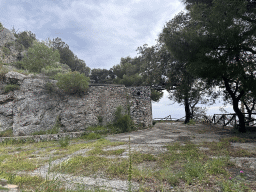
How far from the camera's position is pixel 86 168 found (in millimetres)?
2672

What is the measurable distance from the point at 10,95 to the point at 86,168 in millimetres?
8612

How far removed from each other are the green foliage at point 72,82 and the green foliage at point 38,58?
27.3 ft

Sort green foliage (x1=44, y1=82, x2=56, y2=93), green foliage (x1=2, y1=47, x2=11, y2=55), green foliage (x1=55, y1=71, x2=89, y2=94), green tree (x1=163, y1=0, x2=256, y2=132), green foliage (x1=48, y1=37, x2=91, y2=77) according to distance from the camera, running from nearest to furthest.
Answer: green tree (x1=163, y1=0, x2=256, y2=132)
green foliage (x1=55, y1=71, x2=89, y2=94)
green foliage (x1=44, y1=82, x2=56, y2=93)
green foliage (x1=2, y1=47, x2=11, y2=55)
green foliage (x1=48, y1=37, x2=91, y2=77)

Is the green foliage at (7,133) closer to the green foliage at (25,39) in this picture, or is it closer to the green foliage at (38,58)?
the green foliage at (38,58)

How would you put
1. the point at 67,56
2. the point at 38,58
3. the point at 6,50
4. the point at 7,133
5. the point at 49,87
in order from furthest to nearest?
1. the point at 67,56
2. the point at 6,50
3. the point at 38,58
4. the point at 49,87
5. the point at 7,133

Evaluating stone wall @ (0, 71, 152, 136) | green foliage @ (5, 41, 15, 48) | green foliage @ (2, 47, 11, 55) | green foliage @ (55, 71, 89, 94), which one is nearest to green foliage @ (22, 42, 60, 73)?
green foliage @ (2, 47, 11, 55)

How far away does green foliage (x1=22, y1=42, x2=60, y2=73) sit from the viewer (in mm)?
15438

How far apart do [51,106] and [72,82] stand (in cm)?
195

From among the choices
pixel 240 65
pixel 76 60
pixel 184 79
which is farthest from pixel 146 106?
pixel 76 60

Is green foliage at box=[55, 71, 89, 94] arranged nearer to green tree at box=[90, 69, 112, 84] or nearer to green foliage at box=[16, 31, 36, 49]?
green tree at box=[90, 69, 112, 84]

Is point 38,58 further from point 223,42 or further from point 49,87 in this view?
point 223,42

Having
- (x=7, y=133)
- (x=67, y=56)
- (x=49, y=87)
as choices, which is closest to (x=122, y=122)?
(x=49, y=87)

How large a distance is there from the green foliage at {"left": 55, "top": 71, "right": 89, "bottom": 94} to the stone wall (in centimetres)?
48

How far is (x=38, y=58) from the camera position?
51.8 feet
